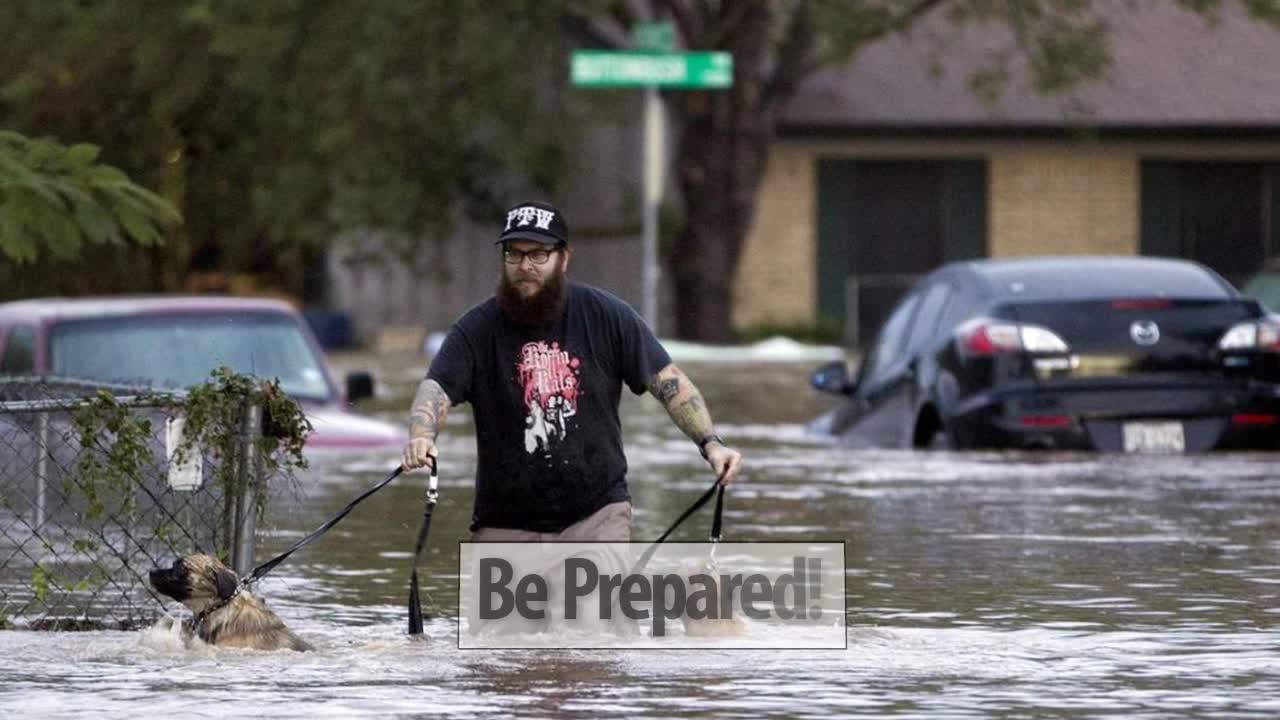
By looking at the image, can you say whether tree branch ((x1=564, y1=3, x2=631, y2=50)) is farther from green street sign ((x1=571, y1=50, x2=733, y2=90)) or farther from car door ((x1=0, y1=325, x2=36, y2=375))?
car door ((x1=0, y1=325, x2=36, y2=375))

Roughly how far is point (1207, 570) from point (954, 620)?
85.1 inches

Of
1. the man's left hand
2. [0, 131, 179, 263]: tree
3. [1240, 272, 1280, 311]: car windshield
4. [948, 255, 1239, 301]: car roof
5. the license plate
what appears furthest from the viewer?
[1240, 272, 1280, 311]: car windshield

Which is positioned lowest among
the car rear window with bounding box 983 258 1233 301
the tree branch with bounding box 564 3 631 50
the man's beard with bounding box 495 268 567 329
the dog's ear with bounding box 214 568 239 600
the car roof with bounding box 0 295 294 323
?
the dog's ear with bounding box 214 568 239 600

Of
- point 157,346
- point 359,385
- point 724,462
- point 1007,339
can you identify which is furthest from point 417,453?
point 1007,339

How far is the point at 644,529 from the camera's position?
15.0 meters

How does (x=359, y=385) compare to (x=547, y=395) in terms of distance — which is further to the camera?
(x=359, y=385)

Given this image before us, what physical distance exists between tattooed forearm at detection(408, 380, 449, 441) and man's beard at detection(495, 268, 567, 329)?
341 millimetres

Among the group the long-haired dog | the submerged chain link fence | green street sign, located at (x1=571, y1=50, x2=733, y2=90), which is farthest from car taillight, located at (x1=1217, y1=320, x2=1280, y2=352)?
green street sign, located at (x1=571, y1=50, x2=733, y2=90)

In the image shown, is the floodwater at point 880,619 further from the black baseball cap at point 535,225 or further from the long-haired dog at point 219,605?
the black baseball cap at point 535,225

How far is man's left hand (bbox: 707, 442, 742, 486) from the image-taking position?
9.80m

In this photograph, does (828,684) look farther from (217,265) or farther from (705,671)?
(217,265)

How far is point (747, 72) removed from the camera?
38719 mm

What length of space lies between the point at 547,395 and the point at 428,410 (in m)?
0.40

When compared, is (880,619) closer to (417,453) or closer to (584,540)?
(584,540)
